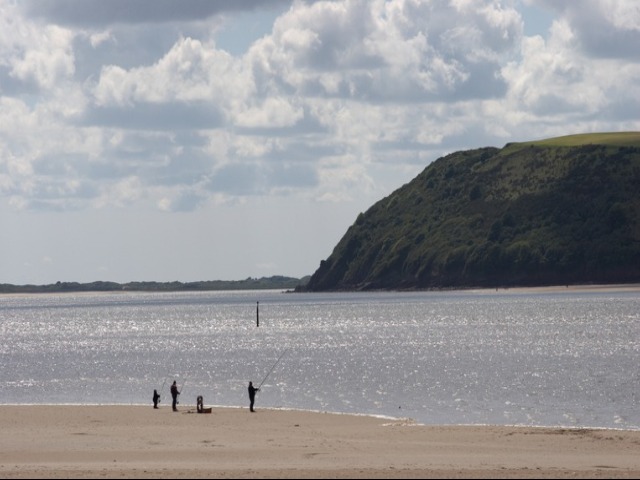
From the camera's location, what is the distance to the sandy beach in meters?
36.0

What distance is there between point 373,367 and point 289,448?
143 feet

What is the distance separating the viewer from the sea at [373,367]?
2373 inches

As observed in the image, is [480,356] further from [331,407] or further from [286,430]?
[286,430]

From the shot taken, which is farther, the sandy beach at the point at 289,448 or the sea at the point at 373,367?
the sea at the point at 373,367

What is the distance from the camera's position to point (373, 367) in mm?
86188

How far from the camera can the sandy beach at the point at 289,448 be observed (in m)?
36.0

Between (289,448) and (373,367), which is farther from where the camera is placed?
(373,367)

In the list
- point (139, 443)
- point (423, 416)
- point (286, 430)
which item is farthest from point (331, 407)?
point (139, 443)

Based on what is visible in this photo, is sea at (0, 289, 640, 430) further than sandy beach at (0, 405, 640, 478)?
Yes

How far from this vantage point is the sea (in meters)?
60.3

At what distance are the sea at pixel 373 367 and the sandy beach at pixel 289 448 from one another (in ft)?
17.4

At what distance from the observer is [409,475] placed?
3444cm

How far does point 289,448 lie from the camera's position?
42812mm

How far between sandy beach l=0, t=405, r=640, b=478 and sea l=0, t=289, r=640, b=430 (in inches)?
209
